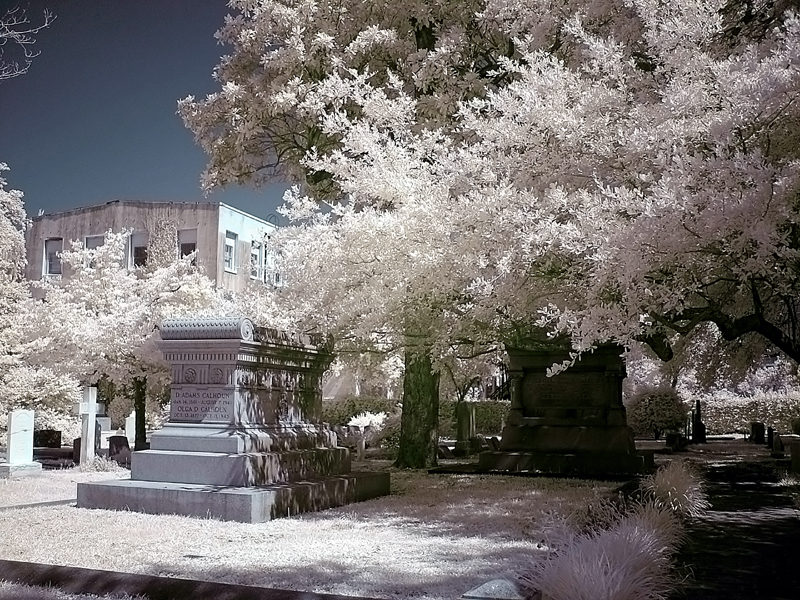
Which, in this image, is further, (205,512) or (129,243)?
(129,243)

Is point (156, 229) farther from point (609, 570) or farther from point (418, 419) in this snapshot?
point (609, 570)

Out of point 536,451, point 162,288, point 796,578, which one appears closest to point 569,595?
point 796,578

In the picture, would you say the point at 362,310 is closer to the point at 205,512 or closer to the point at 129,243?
the point at 205,512

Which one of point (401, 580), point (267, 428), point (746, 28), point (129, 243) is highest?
point (129, 243)

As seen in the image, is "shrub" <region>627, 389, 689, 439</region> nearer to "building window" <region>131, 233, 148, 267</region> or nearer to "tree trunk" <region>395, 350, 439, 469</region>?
"tree trunk" <region>395, 350, 439, 469</region>

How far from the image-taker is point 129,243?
3681 cm

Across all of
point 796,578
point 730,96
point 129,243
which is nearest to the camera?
point 796,578

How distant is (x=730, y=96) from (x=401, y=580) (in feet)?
19.9

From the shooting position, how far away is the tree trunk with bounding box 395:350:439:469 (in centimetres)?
1856

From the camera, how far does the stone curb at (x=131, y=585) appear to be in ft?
18.7

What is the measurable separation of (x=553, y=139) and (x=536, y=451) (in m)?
7.76

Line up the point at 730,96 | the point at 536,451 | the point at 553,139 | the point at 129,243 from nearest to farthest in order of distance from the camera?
the point at 730,96 → the point at 553,139 → the point at 536,451 → the point at 129,243

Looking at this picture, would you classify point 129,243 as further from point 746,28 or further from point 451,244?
point 746,28

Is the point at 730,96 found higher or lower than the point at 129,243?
lower
